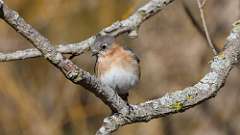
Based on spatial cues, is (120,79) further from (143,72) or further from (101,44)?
(143,72)

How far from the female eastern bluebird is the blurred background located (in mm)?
2116

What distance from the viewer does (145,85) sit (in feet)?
25.1

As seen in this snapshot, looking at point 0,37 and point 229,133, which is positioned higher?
point 0,37

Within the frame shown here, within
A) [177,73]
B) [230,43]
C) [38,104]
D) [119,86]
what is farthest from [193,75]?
[230,43]

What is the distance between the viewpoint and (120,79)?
499cm

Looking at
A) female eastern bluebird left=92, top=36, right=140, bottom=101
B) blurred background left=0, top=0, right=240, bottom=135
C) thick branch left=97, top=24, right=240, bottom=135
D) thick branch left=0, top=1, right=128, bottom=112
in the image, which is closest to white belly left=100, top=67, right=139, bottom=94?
female eastern bluebird left=92, top=36, right=140, bottom=101

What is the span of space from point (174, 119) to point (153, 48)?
107 cm

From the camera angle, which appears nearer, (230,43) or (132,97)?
(230,43)

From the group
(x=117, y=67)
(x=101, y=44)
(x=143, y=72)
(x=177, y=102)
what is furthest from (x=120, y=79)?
(x=143, y=72)

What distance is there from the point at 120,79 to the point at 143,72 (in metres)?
2.62

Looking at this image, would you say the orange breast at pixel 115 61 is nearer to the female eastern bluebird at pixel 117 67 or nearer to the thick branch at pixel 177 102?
the female eastern bluebird at pixel 117 67

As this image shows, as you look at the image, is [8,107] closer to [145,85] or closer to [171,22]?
[145,85]

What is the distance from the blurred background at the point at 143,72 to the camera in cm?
744

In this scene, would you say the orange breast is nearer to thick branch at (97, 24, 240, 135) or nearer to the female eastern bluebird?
the female eastern bluebird
